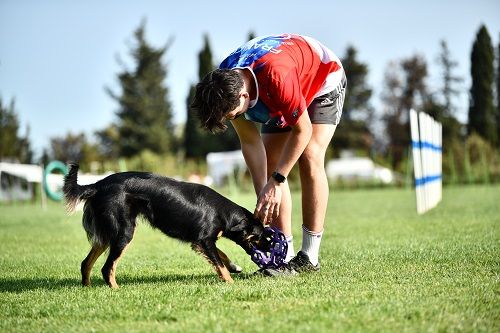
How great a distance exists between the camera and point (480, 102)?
3619 centimetres

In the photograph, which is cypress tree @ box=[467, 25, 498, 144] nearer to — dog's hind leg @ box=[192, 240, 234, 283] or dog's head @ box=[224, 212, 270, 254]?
dog's head @ box=[224, 212, 270, 254]

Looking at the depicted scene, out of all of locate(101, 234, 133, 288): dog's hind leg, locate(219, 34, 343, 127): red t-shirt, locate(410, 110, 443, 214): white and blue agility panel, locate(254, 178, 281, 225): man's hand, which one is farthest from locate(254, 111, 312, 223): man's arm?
locate(410, 110, 443, 214): white and blue agility panel

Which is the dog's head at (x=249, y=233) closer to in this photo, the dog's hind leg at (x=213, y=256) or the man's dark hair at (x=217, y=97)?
the dog's hind leg at (x=213, y=256)

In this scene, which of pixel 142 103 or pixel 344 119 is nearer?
pixel 142 103

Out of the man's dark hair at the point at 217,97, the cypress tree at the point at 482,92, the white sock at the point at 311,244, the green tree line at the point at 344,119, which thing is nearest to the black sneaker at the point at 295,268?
the white sock at the point at 311,244

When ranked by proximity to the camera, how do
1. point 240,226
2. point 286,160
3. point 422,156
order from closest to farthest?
point 286,160
point 240,226
point 422,156

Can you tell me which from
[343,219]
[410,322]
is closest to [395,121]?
[343,219]

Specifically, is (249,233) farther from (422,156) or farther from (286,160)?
(422,156)

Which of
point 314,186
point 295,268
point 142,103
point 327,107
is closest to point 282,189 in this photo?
point 314,186

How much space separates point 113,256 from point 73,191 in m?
0.56

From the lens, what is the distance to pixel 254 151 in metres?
4.66

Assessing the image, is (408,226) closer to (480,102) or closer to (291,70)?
(291,70)

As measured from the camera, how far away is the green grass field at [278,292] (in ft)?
9.57

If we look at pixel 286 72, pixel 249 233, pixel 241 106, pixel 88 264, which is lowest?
pixel 88 264
